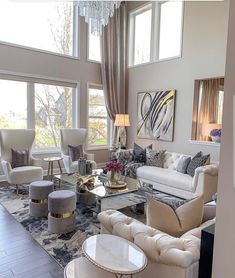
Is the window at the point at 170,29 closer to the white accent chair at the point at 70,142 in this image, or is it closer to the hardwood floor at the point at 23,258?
the white accent chair at the point at 70,142

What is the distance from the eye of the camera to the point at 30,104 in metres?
5.31

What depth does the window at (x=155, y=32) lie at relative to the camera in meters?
5.33

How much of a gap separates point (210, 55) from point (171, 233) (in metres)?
4.01

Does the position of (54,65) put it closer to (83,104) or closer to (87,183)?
(83,104)

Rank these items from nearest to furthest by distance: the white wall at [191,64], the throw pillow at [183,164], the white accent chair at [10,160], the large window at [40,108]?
the white accent chair at [10,160] → the throw pillow at [183,164] → the white wall at [191,64] → the large window at [40,108]

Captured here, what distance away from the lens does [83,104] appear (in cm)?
604

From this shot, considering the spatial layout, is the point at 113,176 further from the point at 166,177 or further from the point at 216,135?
the point at 216,135

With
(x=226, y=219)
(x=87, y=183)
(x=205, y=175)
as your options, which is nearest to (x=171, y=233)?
(x=226, y=219)

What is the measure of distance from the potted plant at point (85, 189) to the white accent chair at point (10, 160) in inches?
42.1

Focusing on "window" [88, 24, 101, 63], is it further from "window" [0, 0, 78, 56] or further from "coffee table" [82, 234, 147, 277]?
"coffee table" [82, 234, 147, 277]

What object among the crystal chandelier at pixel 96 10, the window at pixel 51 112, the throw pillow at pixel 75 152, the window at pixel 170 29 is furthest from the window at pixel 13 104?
the window at pixel 170 29

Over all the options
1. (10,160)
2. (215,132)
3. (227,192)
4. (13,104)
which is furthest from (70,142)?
(227,192)

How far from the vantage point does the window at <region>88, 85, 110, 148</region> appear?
6280mm

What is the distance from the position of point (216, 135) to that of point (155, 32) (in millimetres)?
3007
